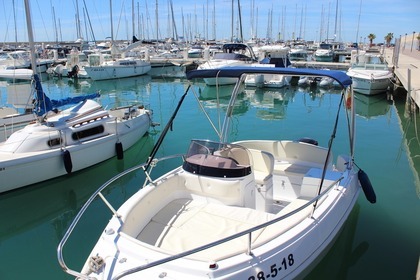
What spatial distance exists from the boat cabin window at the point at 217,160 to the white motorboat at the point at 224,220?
0.06 feet

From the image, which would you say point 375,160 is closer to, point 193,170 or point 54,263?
point 193,170

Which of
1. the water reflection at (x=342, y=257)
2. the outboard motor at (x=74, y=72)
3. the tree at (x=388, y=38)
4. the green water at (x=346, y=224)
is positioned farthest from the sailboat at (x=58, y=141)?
the tree at (x=388, y=38)

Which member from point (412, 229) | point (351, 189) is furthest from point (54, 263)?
point (412, 229)

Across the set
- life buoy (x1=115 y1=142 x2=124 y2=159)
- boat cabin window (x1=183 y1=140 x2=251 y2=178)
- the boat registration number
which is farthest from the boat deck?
life buoy (x1=115 y1=142 x2=124 y2=159)

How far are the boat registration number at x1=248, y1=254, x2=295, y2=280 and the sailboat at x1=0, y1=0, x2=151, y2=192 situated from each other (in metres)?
7.85

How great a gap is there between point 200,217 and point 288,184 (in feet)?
9.32

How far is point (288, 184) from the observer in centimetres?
762

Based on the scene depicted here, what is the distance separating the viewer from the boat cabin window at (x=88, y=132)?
36.1ft

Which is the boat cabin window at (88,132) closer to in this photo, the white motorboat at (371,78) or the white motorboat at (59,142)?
the white motorboat at (59,142)

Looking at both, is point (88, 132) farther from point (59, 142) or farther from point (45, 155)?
point (45, 155)

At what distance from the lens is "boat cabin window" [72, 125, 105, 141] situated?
11.0 metres

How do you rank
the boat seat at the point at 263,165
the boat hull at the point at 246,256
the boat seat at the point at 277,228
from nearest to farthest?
the boat hull at the point at 246,256 → the boat seat at the point at 277,228 → the boat seat at the point at 263,165

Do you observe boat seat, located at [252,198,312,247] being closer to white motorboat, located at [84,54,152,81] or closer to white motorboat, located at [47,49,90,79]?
white motorboat, located at [84,54,152,81]

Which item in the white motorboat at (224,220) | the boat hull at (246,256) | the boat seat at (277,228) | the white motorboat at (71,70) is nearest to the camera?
the boat hull at (246,256)
